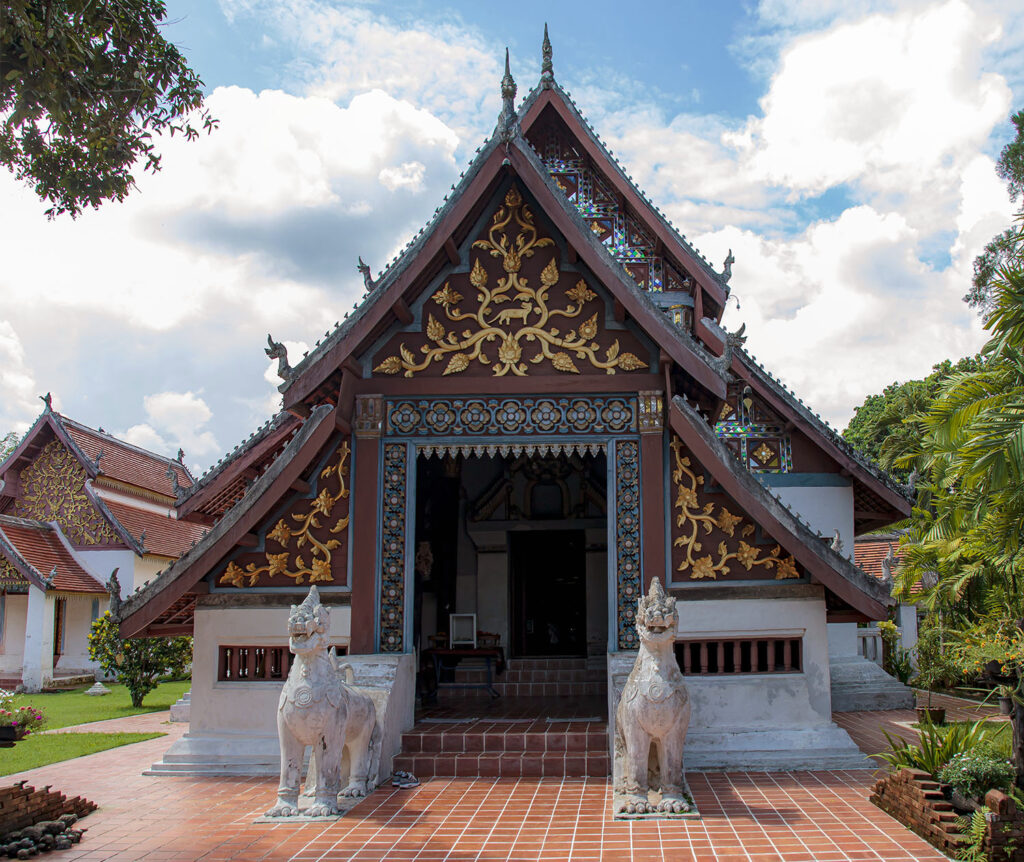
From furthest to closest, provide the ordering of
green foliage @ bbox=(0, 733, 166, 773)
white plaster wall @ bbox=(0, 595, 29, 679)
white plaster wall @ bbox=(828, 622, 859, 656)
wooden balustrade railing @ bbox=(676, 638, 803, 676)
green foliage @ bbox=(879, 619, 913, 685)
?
white plaster wall @ bbox=(0, 595, 29, 679) < green foliage @ bbox=(879, 619, 913, 685) < white plaster wall @ bbox=(828, 622, 859, 656) < green foliage @ bbox=(0, 733, 166, 773) < wooden balustrade railing @ bbox=(676, 638, 803, 676)

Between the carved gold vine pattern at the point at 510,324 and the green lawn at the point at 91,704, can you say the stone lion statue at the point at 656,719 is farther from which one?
the green lawn at the point at 91,704

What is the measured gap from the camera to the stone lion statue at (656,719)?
6.36 m

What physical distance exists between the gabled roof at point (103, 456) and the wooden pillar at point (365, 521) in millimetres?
15147

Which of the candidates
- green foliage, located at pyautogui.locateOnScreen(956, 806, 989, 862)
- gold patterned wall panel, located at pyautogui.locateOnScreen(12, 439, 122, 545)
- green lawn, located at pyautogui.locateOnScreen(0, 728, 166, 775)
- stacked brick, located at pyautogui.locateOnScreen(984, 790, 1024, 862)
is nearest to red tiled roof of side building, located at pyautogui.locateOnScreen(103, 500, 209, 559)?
gold patterned wall panel, located at pyautogui.locateOnScreen(12, 439, 122, 545)

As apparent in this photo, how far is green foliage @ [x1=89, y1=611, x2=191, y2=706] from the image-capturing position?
51.0 ft

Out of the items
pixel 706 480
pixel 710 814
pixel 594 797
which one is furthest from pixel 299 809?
pixel 706 480

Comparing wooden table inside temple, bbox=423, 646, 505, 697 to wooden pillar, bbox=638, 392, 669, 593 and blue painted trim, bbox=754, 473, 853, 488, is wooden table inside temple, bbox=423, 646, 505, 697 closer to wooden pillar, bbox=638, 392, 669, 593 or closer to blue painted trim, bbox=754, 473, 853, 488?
wooden pillar, bbox=638, 392, 669, 593

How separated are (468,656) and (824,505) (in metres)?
5.42

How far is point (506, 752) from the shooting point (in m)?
7.74

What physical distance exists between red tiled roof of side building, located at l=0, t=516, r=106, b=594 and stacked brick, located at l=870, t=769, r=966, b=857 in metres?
19.0

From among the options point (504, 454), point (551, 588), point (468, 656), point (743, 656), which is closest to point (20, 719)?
point (468, 656)

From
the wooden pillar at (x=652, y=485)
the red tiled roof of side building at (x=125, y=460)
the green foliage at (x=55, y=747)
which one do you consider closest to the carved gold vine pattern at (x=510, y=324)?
the wooden pillar at (x=652, y=485)

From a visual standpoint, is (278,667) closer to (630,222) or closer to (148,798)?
(148,798)

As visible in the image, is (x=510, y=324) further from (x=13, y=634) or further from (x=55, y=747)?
(x=13, y=634)
